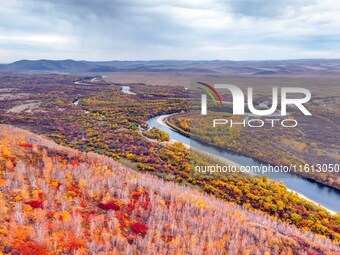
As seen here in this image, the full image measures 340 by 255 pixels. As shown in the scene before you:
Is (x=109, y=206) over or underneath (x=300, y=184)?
over

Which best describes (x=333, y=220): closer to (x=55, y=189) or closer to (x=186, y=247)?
(x=186, y=247)

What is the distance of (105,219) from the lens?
1405 centimetres

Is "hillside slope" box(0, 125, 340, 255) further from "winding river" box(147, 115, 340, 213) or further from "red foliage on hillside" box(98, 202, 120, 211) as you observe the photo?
"winding river" box(147, 115, 340, 213)

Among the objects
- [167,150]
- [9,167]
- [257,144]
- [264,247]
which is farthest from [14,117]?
[264,247]

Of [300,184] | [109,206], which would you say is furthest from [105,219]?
[300,184]

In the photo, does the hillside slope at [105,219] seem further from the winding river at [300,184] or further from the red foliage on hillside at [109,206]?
the winding river at [300,184]

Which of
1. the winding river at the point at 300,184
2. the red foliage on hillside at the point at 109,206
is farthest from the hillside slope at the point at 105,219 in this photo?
the winding river at the point at 300,184

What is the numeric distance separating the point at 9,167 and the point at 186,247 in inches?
396

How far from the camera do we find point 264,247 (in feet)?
46.8

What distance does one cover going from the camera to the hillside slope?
11.7 m

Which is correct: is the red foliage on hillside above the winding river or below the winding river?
above

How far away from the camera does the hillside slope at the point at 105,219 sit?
1169 cm

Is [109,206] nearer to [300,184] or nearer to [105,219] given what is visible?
[105,219]

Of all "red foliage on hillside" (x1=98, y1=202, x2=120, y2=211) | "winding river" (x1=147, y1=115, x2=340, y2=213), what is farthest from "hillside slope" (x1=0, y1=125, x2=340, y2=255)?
"winding river" (x1=147, y1=115, x2=340, y2=213)
